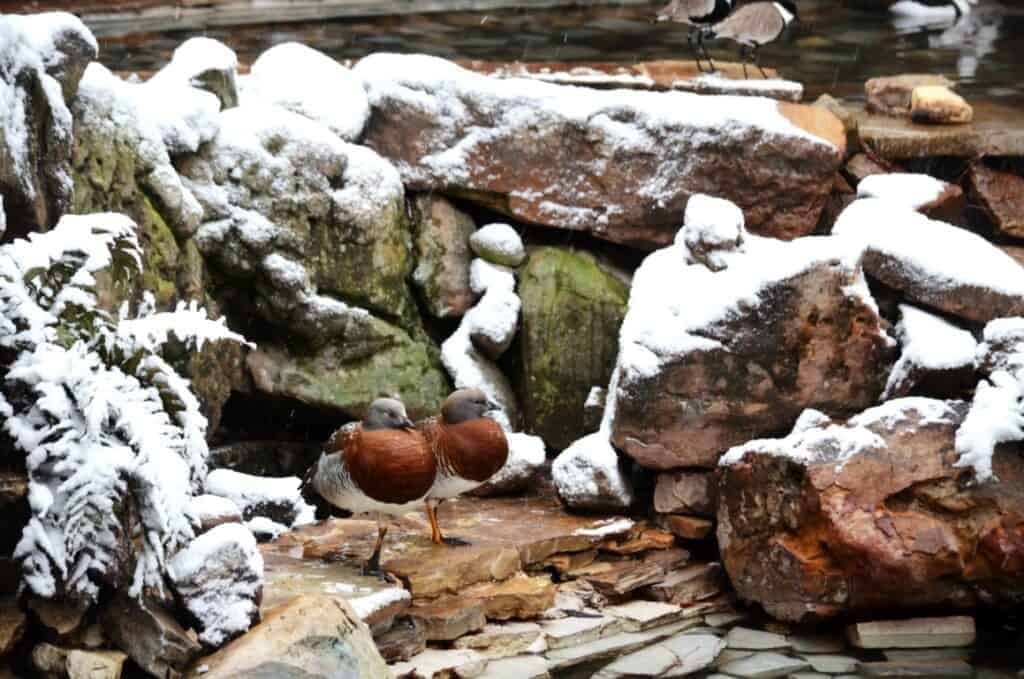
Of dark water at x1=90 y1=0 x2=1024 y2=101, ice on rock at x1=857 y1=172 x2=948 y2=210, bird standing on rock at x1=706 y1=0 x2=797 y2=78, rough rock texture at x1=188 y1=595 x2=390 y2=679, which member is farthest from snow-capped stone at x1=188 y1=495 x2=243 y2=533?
dark water at x1=90 y1=0 x2=1024 y2=101

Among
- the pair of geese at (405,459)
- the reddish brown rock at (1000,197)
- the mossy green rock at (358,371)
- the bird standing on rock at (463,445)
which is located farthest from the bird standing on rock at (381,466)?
the reddish brown rock at (1000,197)

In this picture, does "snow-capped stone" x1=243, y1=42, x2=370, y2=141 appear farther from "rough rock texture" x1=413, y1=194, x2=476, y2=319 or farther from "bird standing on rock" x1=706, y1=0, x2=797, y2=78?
"bird standing on rock" x1=706, y1=0, x2=797, y2=78

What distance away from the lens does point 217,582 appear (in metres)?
4.55

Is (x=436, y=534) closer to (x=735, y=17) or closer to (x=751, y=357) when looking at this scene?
(x=751, y=357)

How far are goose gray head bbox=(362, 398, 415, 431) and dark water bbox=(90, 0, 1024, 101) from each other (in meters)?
4.77

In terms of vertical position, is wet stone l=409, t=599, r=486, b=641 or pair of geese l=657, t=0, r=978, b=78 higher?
pair of geese l=657, t=0, r=978, b=78

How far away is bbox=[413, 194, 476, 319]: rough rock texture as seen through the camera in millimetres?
7879

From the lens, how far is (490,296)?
25.6 ft

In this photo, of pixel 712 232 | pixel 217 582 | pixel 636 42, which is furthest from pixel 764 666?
pixel 636 42

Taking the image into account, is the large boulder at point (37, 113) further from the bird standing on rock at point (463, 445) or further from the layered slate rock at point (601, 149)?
the layered slate rock at point (601, 149)

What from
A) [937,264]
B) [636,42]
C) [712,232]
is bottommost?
[937,264]

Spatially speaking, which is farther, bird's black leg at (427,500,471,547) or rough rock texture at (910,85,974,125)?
rough rock texture at (910,85,974,125)

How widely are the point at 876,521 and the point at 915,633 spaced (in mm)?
481

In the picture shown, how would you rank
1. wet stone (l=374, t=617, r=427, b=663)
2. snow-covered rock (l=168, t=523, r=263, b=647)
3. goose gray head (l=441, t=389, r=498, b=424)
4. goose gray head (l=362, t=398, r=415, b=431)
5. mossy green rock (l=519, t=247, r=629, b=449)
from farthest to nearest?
mossy green rock (l=519, t=247, r=629, b=449), goose gray head (l=441, t=389, r=498, b=424), goose gray head (l=362, t=398, r=415, b=431), wet stone (l=374, t=617, r=427, b=663), snow-covered rock (l=168, t=523, r=263, b=647)
